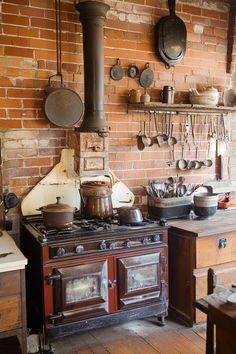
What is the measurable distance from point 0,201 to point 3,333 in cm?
87

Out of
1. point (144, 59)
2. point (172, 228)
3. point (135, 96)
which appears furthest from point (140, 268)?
point (144, 59)

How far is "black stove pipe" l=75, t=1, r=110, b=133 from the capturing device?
2625 mm

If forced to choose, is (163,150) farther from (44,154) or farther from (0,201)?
A: (0,201)

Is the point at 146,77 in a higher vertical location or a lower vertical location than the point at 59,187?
higher

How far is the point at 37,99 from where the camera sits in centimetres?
269

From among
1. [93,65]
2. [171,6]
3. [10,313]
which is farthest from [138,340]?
[171,6]

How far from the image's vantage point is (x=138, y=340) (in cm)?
248

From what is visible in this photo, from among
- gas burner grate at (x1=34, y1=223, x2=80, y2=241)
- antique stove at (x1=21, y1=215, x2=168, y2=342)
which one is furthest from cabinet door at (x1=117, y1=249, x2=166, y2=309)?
gas burner grate at (x1=34, y1=223, x2=80, y2=241)

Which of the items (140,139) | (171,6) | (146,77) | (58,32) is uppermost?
(171,6)

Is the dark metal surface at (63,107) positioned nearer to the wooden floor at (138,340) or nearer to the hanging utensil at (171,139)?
the hanging utensil at (171,139)

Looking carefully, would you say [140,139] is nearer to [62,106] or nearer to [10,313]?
[62,106]

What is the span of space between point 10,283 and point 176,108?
1812mm

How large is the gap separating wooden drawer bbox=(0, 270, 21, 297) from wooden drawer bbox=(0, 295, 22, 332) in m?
0.03

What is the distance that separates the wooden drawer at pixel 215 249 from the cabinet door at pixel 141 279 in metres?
0.24
